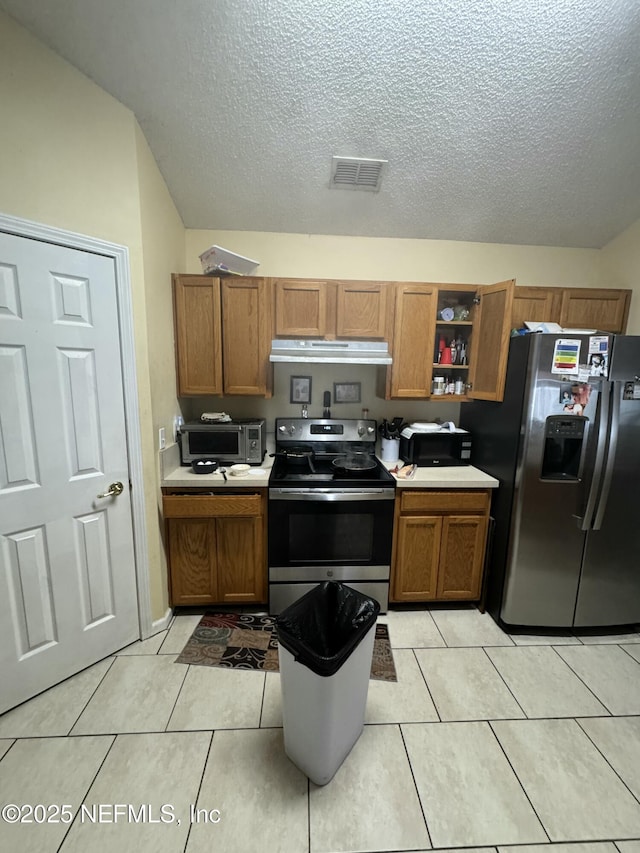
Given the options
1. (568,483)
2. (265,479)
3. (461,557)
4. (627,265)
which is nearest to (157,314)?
(265,479)

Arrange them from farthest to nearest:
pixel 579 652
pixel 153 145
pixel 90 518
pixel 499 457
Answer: pixel 499 457 < pixel 579 652 < pixel 153 145 < pixel 90 518

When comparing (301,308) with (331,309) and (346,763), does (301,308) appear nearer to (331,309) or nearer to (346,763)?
(331,309)

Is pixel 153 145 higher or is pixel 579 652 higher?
pixel 153 145

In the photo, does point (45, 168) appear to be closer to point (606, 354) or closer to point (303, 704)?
point (303, 704)

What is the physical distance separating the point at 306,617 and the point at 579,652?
1.80 metres

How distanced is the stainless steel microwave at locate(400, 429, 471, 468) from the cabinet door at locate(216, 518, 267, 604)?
46.8 inches

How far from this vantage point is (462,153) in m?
1.87

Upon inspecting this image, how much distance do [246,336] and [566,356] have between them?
196 centimetres

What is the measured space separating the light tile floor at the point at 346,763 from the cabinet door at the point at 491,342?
1.66 meters

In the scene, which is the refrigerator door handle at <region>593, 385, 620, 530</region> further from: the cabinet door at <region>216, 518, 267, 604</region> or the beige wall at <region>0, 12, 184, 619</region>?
the beige wall at <region>0, 12, 184, 619</region>

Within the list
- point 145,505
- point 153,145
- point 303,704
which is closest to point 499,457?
point 303,704

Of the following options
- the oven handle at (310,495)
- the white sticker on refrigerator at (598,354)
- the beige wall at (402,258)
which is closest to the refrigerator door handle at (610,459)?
the white sticker on refrigerator at (598,354)

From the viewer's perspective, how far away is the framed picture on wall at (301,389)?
257cm

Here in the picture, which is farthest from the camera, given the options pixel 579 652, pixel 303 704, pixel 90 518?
pixel 579 652
